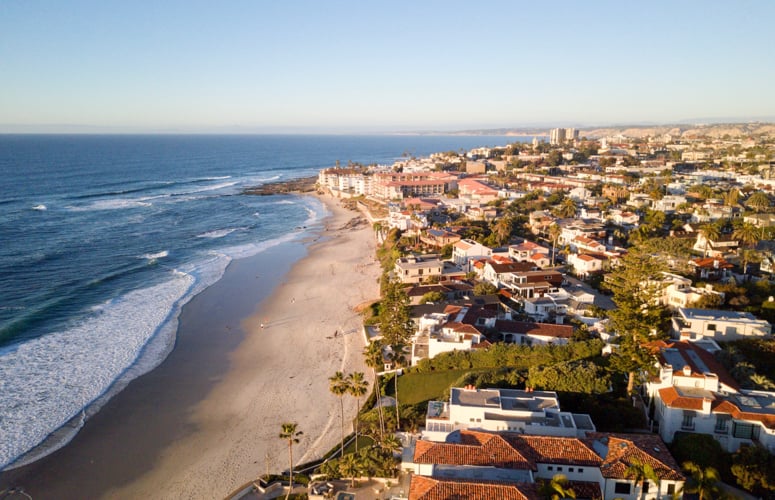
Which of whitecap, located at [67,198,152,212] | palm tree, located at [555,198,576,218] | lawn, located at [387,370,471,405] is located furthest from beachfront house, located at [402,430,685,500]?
whitecap, located at [67,198,152,212]

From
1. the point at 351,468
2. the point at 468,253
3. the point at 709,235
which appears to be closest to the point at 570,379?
the point at 351,468

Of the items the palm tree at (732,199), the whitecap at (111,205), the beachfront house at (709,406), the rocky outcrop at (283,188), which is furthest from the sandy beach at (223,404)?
the rocky outcrop at (283,188)

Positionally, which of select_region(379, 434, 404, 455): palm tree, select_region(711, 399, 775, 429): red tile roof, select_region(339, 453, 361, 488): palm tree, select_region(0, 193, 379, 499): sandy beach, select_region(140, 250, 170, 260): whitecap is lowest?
select_region(0, 193, 379, 499): sandy beach

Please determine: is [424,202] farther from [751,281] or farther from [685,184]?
[751,281]

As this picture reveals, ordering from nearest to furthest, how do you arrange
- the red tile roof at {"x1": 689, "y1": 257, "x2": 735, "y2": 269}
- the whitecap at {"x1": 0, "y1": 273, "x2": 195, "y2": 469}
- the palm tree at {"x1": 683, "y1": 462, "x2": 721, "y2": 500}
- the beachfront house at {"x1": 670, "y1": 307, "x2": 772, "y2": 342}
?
the palm tree at {"x1": 683, "y1": 462, "x2": 721, "y2": 500} → the whitecap at {"x1": 0, "y1": 273, "x2": 195, "y2": 469} → the beachfront house at {"x1": 670, "y1": 307, "x2": 772, "y2": 342} → the red tile roof at {"x1": 689, "y1": 257, "x2": 735, "y2": 269}

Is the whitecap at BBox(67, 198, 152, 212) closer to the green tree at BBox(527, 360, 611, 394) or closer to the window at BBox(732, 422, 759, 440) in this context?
the green tree at BBox(527, 360, 611, 394)

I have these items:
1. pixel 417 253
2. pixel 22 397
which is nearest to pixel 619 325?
pixel 417 253
